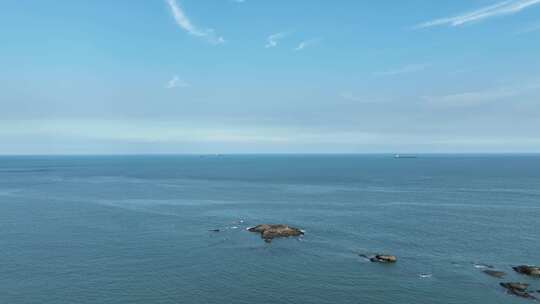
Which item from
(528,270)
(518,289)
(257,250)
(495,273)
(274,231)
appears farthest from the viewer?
(274,231)

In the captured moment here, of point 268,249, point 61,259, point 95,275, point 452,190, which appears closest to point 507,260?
point 268,249

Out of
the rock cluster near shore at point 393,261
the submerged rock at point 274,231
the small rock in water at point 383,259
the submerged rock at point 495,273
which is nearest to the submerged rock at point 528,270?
the rock cluster near shore at point 393,261

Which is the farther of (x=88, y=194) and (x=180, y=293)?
(x=88, y=194)

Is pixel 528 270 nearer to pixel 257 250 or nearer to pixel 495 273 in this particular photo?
pixel 495 273

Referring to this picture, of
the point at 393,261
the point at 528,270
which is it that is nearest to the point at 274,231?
the point at 393,261

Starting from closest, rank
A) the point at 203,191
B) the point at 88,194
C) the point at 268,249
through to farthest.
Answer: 1. the point at 268,249
2. the point at 88,194
3. the point at 203,191

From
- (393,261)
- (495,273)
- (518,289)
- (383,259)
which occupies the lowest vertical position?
(518,289)

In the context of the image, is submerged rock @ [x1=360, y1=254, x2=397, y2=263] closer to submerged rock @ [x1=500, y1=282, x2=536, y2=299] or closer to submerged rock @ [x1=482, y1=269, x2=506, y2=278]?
submerged rock @ [x1=482, y1=269, x2=506, y2=278]

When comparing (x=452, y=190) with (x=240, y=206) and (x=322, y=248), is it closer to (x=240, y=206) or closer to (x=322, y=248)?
(x=240, y=206)
